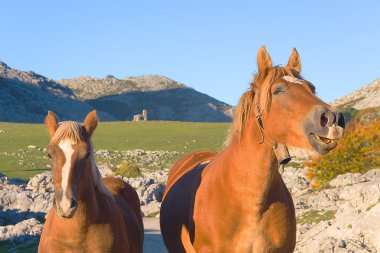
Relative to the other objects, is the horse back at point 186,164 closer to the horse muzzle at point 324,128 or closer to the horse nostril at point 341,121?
the horse muzzle at point 324,128

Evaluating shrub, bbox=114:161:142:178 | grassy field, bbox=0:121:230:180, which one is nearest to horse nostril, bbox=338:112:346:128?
shrub, bbox=114:161:142:178

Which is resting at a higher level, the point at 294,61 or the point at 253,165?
the point at 294,61

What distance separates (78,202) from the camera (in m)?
6.65

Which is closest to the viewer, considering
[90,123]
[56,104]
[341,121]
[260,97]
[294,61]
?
[341,121]

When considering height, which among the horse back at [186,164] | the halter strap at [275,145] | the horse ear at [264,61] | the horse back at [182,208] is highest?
the horse ear at [264,61]

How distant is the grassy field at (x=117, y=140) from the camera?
116ft

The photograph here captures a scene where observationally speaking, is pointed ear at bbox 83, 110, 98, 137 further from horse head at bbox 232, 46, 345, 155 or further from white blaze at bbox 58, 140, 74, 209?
horse head at bbox 232, 46, 345, 155

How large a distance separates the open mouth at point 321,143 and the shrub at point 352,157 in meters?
16.8

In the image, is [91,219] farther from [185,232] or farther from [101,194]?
[185,232]

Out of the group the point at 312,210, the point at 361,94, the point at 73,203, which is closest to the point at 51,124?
the point at 73,203

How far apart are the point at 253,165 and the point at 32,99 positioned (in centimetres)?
14387

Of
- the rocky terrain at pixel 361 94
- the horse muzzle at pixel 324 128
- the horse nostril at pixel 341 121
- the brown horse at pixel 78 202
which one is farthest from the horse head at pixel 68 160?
the rocky terrain at pixel 361 94

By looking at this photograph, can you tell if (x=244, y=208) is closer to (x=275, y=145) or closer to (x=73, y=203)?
(x=275, y=145)

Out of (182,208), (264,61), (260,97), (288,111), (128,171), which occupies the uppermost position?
(264,61)
